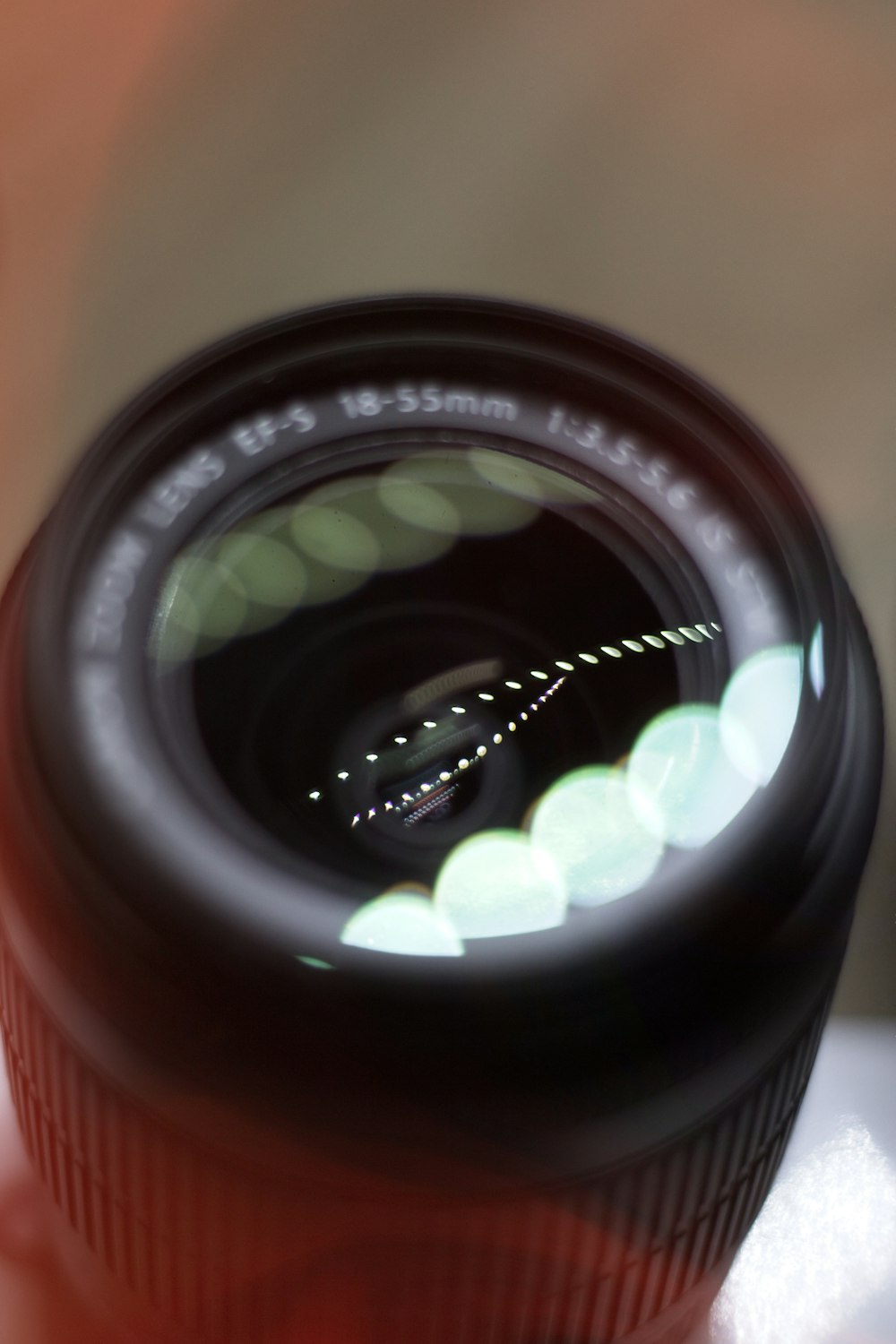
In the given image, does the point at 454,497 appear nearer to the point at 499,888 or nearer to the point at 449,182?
the point at 499,888

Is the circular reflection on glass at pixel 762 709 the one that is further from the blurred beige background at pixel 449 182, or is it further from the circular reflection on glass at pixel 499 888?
the blurred beige background at pixel 449 182

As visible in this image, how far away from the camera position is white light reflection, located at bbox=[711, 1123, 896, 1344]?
0.40m

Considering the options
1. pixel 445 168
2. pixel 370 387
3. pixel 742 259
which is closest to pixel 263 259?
pixel 445 168

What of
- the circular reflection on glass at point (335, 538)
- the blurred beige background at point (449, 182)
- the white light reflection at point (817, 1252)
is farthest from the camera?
the blurred beige background at point (449, 182)

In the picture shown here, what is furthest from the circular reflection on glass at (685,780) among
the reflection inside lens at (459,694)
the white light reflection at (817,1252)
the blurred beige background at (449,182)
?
the blurred beige background at (449,182)

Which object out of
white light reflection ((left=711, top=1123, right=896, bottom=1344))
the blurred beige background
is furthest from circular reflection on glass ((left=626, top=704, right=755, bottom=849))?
the blurred beige background

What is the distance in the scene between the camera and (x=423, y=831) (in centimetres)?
26

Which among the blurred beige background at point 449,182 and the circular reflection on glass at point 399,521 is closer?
the circular reflection on glass at point 399,521

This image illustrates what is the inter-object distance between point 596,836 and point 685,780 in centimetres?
2

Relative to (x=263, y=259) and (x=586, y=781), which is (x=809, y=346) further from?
(x=586, y=781)

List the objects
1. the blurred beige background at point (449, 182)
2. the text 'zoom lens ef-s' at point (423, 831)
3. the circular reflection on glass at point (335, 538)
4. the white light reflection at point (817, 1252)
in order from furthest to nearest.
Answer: the blurred beige background at point (449, 182) < the white light reflection at point (817, 1252) < the circular reflection on glass at point (335, 538) < the text 'zoom lens ef-s' at point (423, 831)

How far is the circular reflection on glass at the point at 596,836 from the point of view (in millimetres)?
223

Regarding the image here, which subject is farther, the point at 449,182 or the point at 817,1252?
the point at 449,182

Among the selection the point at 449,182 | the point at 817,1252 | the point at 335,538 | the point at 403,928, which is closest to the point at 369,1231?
the point at 403,928
